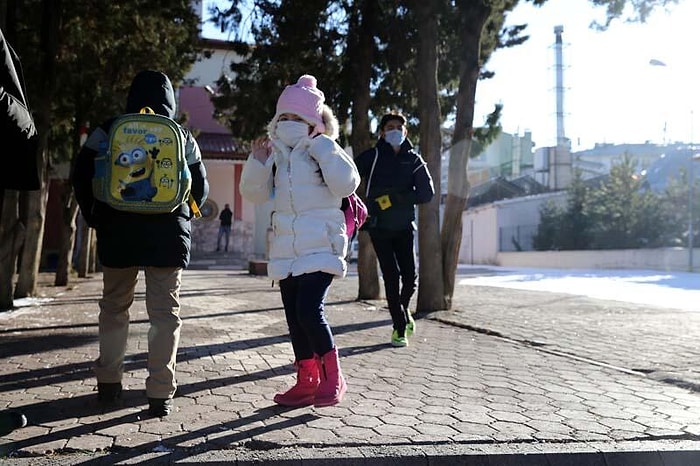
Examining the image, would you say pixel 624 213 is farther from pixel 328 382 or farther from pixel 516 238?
pixel 328 382

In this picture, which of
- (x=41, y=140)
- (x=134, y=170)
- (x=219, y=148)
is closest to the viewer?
(x=134, y=170)

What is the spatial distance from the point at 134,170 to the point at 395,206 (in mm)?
3064

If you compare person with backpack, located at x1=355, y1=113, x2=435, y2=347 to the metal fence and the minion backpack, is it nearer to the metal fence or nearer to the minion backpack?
the minion backpack

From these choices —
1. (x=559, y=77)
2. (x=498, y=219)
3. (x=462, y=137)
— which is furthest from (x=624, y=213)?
(x=559, y=77)

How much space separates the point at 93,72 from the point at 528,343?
10939 mm

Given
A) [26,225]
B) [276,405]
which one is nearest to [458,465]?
[276,405]

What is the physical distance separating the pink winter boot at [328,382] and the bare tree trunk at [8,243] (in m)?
6.54

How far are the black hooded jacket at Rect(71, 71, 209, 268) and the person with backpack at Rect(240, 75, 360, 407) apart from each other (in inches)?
20.3

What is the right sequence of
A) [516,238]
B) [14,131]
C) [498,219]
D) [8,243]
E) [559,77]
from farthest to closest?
[559,77], [498,219], [516,238], [8,243], [14,131]

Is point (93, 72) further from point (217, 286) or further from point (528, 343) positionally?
point (528, 343)

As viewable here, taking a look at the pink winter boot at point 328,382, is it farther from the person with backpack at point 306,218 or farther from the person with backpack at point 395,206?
the person with backpack at point 395,206

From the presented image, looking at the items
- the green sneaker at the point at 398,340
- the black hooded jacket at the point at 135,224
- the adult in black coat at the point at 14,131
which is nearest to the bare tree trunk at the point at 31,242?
the green sneaker at the point at 398,340

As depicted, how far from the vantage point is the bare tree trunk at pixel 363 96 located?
1169cm

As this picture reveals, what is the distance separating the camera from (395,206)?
21.2 ft
